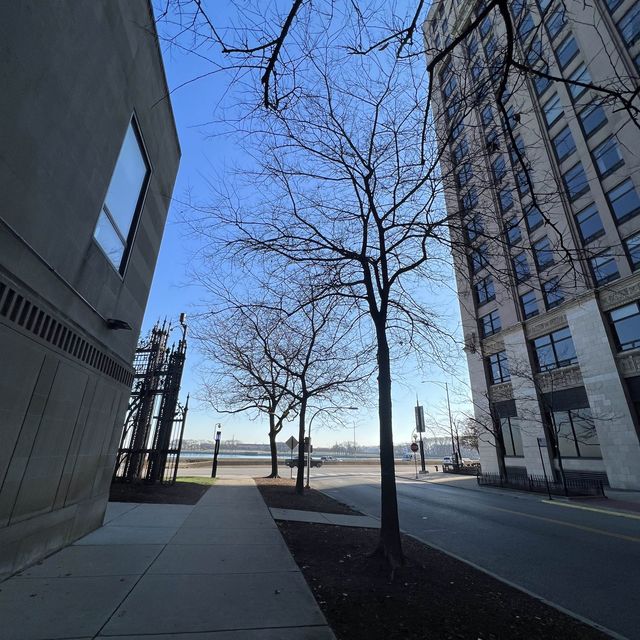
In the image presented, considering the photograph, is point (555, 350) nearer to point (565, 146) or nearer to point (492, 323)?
point (492, 323)

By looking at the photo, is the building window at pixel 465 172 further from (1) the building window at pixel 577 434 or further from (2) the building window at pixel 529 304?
(2) the building window at pixel 529 304

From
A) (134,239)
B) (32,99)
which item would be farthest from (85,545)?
(32,99)

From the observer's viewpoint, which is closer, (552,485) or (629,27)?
(552,485)

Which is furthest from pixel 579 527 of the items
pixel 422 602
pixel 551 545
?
pixel 422 602

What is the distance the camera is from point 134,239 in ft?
27.0

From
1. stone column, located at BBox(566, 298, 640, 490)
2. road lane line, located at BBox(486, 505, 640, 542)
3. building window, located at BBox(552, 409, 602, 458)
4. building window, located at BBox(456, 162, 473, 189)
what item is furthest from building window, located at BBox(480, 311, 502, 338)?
building window, located at BBox(456, 162, 473, 189)

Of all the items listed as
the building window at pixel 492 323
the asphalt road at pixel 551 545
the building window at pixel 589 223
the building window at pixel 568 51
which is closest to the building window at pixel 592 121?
the building window at pixel 568 51

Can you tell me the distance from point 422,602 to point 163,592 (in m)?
3.00

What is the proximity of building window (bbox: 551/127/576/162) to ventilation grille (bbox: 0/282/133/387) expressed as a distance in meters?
28.6

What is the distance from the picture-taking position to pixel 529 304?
27.5m

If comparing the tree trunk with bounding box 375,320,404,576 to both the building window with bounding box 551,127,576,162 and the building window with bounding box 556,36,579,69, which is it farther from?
the building window with bounding box 556,36,579,69

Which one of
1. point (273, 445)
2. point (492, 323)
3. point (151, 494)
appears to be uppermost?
point (492, 323)

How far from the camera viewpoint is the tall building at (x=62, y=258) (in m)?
4.32

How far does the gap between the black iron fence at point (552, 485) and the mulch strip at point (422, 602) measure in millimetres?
15437
